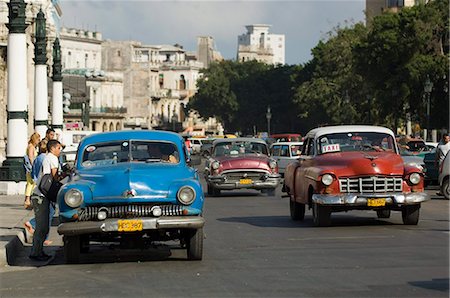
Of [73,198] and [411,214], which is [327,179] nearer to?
[411,214]

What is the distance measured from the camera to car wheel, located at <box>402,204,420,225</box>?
2227 centimetres

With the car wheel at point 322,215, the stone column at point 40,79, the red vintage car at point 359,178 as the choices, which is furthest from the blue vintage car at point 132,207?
the stone column at point 40,79

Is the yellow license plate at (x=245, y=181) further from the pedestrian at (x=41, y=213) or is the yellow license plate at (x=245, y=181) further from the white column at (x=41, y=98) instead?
the pedestrian at (x=41, y=213)

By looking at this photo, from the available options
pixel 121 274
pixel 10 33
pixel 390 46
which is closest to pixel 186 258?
pixel 121 274

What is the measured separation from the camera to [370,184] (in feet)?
71.3

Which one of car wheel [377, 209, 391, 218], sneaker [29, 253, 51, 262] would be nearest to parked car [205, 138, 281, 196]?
car wheel [377, 209, 391, 218]

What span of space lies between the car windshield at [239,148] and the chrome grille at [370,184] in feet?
49.4

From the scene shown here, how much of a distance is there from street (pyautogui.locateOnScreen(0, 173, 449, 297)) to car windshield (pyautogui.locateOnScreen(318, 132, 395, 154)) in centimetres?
149

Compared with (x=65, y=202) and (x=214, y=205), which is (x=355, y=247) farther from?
(x=214, y=205)

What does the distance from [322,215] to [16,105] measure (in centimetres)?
1518

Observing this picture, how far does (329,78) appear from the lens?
112312mm

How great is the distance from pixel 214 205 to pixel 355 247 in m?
13.6

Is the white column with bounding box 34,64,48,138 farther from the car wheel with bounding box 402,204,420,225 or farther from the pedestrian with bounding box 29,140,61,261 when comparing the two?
the pedestrian with bounding box 29,140,61,261

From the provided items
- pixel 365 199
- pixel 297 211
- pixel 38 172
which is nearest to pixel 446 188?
pixel 297 211
